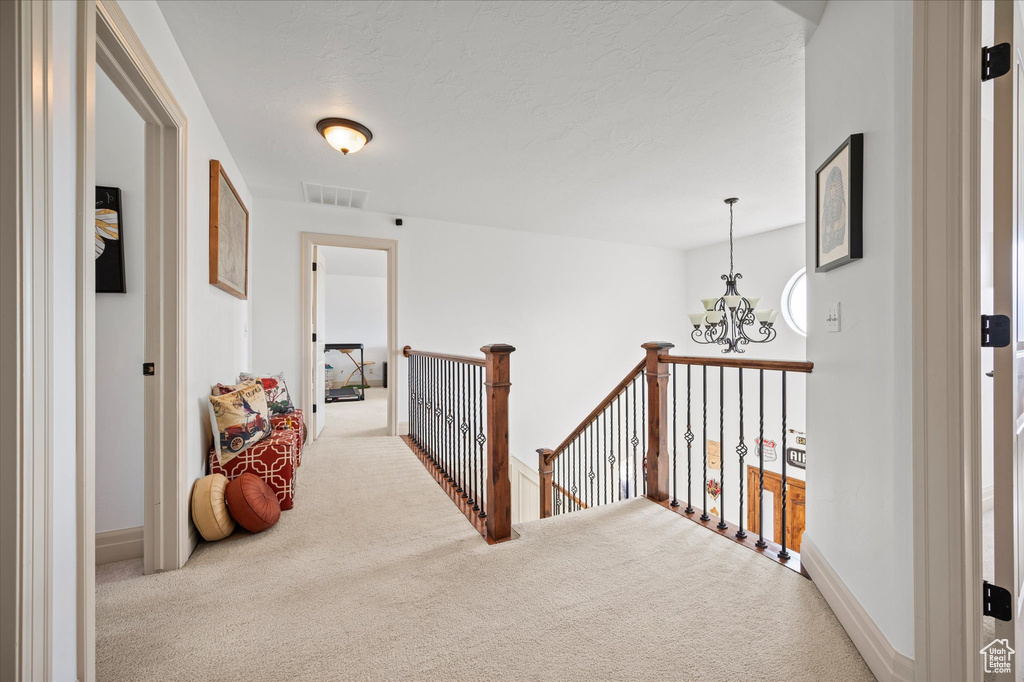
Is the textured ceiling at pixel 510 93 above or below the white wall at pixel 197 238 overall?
above

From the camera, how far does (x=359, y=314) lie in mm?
8828

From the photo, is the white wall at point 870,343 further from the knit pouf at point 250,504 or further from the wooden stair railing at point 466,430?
the knit pouf at point 250,504

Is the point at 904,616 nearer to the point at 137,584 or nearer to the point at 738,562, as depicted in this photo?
the point at 738,562

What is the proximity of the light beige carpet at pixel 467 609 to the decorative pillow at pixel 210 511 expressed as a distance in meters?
0.07

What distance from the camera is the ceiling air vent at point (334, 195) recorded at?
372 cm

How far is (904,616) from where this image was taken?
1.18 meters

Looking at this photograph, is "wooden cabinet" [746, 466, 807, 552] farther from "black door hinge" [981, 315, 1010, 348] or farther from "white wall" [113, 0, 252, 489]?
"white wall" [113, 0, 252, 489]

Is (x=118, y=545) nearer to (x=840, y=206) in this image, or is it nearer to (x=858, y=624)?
(x=858, y=624)

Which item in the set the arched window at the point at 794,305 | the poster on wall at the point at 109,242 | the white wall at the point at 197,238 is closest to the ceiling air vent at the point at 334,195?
the white wall at the point at 197,238

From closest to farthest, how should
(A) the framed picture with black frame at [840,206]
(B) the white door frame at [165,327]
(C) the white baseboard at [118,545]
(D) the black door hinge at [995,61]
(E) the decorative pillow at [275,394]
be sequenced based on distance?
(D) the black door hinge at [995,61], (A) the framed picture with black frame at [840,206], (B) the white door frame at [165,327], (C) the white baseboard at [118,545], (E) the decorative pillow at [275,394]

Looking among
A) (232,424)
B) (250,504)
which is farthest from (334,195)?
(250,504)

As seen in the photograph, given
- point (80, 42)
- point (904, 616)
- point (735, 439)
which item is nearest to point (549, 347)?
point (735, 439)

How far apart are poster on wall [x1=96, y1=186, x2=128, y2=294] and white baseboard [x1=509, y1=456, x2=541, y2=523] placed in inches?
155

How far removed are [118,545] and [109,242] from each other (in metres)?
1.41
